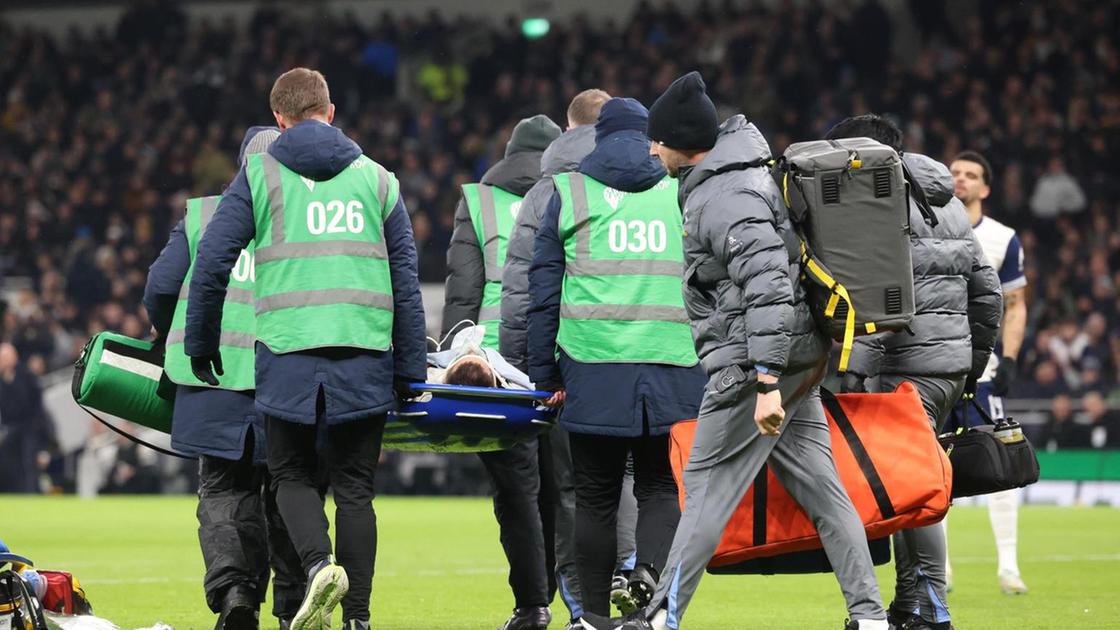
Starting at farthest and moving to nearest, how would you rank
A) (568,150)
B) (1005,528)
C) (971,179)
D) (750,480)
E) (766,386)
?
(1005,528), (971,179), (568,150), (750,480), (766,386)

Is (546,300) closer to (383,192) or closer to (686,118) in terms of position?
(383,192)

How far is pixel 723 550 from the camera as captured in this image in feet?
22.4

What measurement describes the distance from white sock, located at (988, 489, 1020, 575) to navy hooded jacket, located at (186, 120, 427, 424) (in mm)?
4652

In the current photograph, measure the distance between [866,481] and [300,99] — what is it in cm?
270

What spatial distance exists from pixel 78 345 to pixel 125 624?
1714 centimetres

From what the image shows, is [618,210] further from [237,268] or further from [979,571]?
[979,571]

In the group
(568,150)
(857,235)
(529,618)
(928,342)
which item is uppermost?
(568,150)

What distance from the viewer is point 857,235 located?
6406 mm

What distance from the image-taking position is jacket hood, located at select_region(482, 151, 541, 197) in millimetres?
8812

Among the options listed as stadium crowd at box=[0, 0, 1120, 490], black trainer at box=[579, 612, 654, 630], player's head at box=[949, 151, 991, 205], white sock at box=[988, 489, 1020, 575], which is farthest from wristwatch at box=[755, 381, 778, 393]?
stadium crowd at box=[0, 0, 1120, 490]

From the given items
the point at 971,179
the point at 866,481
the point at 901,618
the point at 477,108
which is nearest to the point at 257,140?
the point at 866,481

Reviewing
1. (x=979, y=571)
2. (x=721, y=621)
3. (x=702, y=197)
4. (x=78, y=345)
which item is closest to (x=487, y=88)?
(x=78, y=345)

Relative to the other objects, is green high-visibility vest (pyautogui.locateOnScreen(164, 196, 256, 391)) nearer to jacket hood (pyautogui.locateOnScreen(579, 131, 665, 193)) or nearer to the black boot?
jacket hood (pyautogui.locateOnScreen(579, 131, 665, 193))

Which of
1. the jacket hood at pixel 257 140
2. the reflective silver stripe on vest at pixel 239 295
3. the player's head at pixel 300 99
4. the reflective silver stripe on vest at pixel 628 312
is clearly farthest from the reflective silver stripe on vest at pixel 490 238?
the player's head at pixel 300 99
